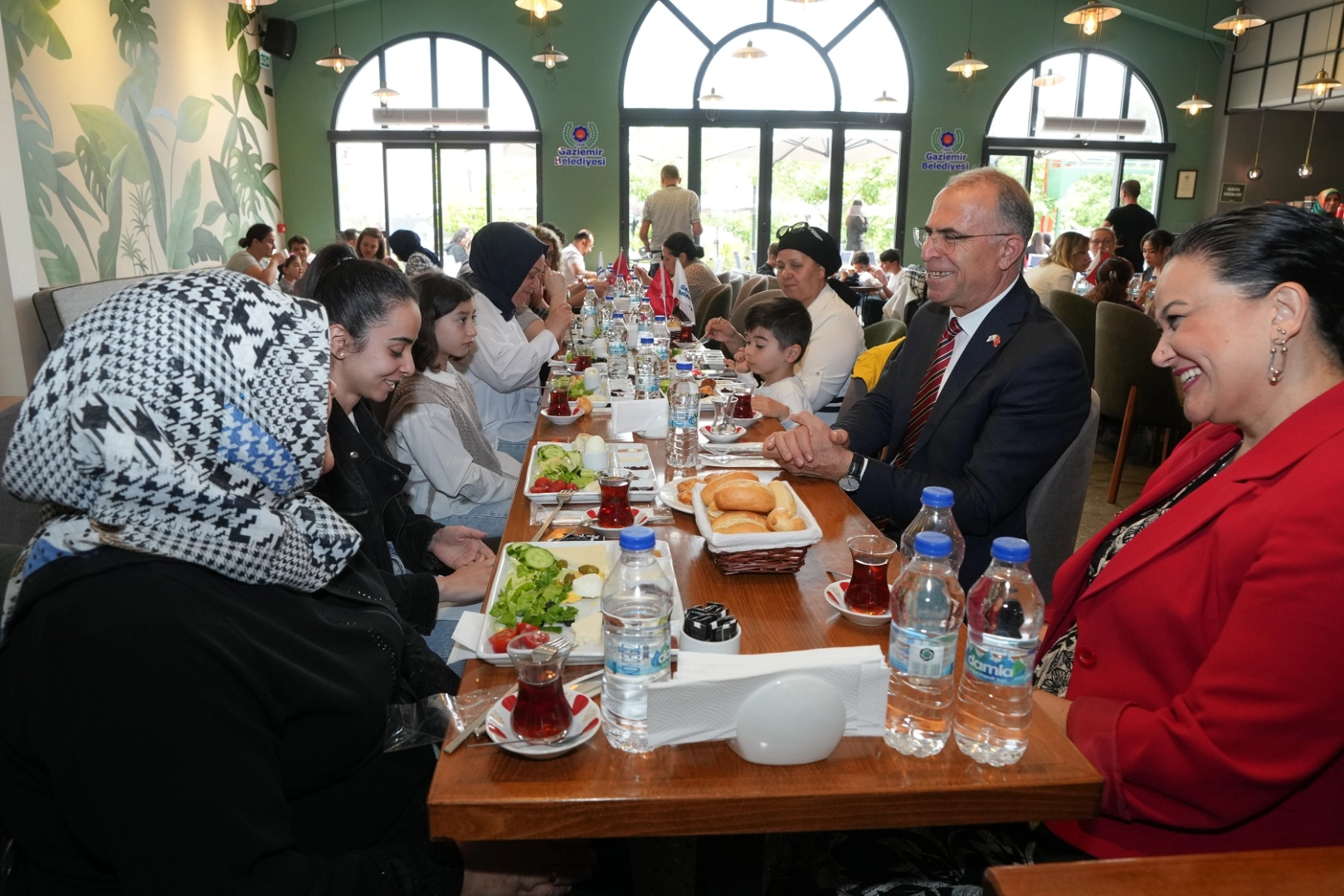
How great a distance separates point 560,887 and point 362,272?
4.76ft

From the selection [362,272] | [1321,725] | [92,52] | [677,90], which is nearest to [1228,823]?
[1321,725]

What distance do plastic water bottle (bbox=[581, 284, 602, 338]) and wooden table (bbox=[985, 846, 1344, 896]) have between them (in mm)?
4631

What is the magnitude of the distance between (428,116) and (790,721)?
462 inches

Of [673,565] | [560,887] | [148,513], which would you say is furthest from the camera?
[673,565]

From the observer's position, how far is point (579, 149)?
1141 centimetres

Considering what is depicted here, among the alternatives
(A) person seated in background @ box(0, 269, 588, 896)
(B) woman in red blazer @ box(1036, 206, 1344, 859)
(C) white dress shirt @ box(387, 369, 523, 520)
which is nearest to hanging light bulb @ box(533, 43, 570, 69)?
(C) white dress shirt @ box(387, 369, 523, 520)

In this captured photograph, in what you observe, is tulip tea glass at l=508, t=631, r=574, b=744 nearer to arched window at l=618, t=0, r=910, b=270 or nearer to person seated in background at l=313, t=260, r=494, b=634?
person seated in background at l=313, t=260, r=494, b=634

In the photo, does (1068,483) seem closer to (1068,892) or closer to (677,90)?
(1068,892)

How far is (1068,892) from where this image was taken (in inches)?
33.6

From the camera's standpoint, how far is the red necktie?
2.51 m

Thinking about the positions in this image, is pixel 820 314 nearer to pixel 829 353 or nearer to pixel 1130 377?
pixel 829 353

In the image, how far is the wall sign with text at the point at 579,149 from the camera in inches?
448

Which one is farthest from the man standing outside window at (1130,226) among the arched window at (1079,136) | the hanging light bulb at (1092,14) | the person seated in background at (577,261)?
the person seated in background at (577,261)

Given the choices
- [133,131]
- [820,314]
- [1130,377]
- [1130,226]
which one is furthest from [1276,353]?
[1130,226]
